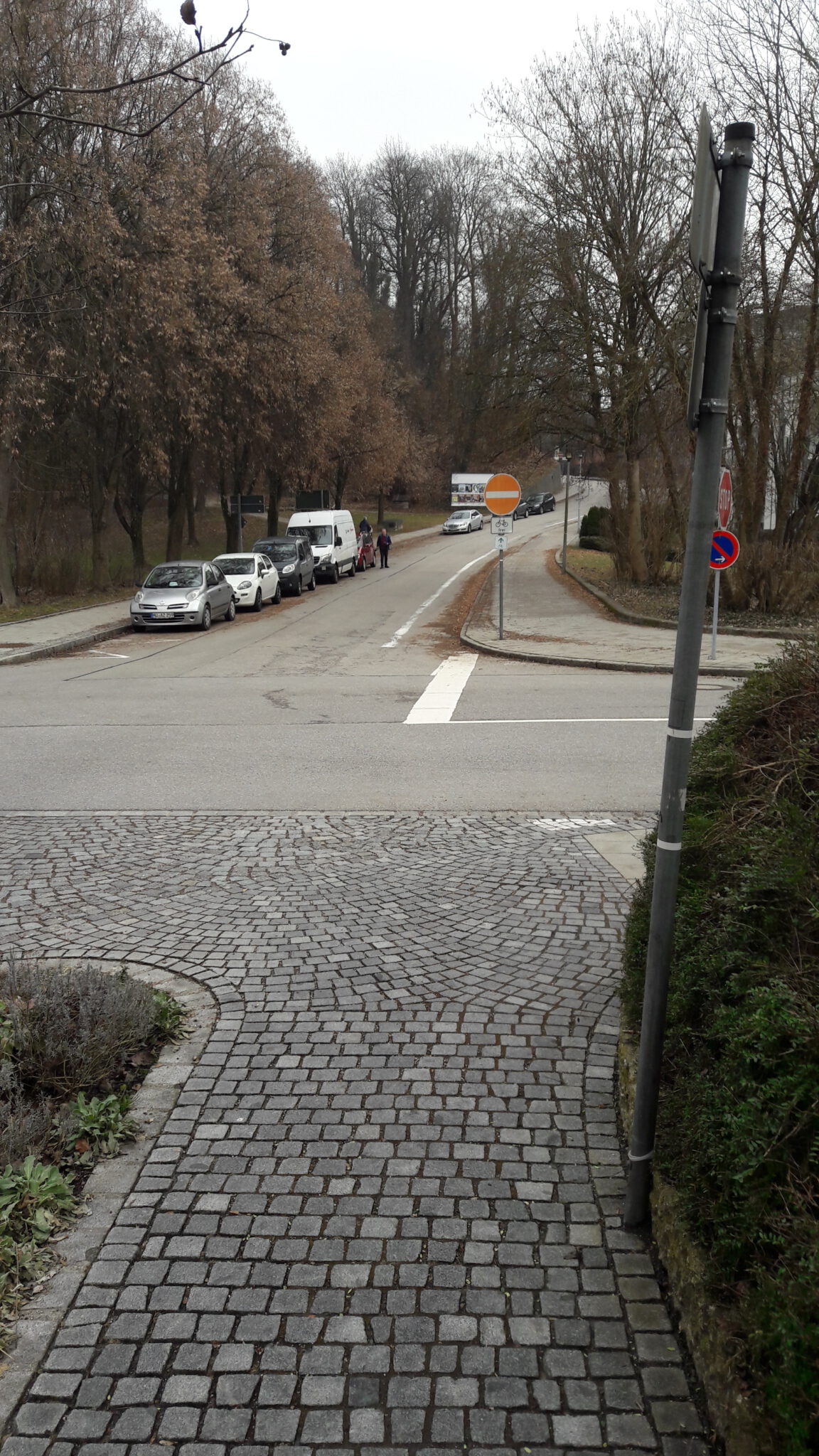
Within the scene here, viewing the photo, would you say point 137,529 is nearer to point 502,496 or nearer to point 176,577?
point 176,577

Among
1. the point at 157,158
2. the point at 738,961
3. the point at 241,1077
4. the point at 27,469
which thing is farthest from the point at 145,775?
the point at 27,469

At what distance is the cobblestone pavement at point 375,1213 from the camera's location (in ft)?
8.87

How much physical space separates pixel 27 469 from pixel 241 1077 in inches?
1141

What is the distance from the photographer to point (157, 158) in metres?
24.8

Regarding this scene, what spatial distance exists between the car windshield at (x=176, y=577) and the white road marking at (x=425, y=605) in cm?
471

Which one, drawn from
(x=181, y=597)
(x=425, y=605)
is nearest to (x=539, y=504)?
(x=425, y=605)

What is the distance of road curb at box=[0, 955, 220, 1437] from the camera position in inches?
115

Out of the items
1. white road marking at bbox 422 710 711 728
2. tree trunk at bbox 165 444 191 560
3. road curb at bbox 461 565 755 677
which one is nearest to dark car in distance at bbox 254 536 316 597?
tree trunk at bbox 165 444 191 560

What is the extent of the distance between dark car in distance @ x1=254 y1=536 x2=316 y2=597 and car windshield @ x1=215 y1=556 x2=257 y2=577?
260 cm

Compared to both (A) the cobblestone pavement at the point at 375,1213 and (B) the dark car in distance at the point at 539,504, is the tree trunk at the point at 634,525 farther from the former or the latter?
(B) the dark car in distance at the point at 539,504

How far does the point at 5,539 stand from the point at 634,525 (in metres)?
15.5

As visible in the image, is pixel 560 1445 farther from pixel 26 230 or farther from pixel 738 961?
pixel 26 230

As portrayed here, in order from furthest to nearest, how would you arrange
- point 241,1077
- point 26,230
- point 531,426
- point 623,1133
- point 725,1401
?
1. point 531,426
2. point 26,230
3. point 241,1077
4. point 623,1133
5. point 725,1401

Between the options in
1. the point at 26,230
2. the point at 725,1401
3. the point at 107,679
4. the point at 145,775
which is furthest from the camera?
the point at 26,230
